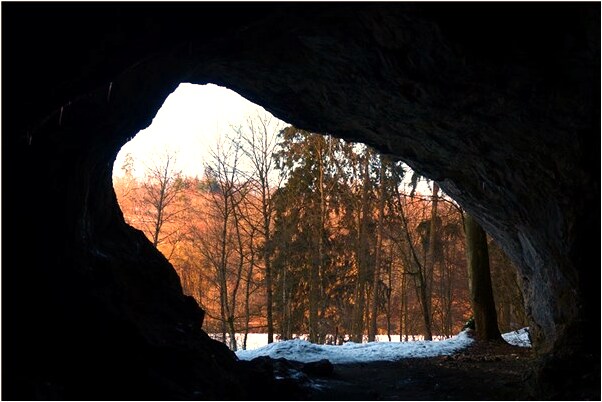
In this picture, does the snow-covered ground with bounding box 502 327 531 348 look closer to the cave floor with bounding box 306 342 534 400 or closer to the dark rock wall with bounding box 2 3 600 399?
the cave floor with bounding box 306 342 534 400

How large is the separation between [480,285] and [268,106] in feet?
28.7

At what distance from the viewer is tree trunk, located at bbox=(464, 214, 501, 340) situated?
13.6 meters

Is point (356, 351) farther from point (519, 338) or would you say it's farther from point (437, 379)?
point (519, 338)

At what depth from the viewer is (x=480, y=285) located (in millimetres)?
13906

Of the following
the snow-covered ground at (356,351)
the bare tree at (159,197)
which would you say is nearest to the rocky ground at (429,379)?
the snow-covered ground at (356,351)

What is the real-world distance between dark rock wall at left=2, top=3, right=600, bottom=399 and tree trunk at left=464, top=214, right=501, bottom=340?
16.6 feet

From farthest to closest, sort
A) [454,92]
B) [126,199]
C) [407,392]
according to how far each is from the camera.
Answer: [126,199], [407,392], [454,92]

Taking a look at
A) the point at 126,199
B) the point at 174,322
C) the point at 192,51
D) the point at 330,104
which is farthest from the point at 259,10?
the point at 126,199

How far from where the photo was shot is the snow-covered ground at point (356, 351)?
465 inches

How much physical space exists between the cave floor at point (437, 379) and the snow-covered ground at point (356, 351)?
761 mm

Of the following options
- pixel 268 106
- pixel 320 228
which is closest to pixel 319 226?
pixel 320 228

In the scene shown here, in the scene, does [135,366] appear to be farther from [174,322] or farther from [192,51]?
[192,51]

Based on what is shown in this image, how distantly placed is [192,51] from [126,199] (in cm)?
2463

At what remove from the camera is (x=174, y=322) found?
27.9 ft
